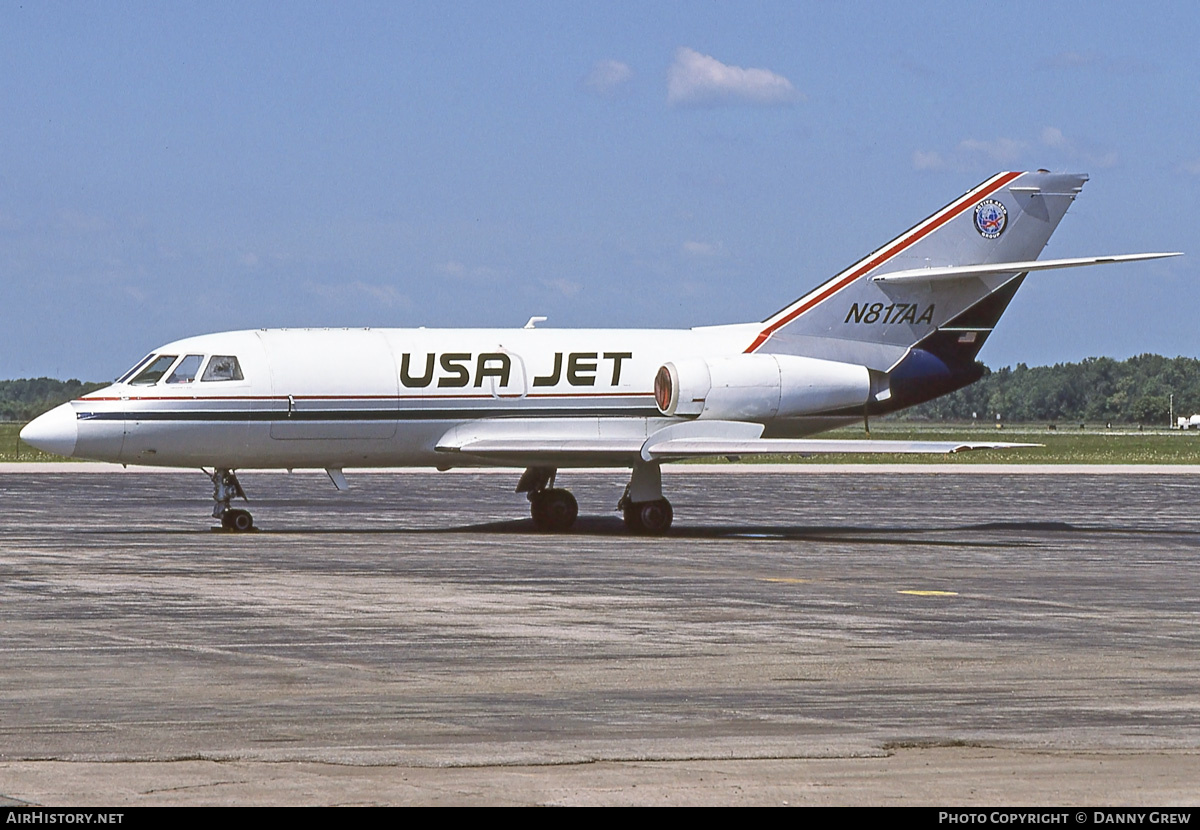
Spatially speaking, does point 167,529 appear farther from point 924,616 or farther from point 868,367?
point 924,616

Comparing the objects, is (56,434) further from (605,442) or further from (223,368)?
(605,442)

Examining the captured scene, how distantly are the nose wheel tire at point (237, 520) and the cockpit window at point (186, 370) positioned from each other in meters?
2.54

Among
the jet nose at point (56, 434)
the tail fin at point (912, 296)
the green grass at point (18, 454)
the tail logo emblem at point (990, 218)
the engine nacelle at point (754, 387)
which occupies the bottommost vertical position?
the green grass at point (18, 454)

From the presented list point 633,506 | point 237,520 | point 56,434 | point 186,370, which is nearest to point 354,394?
point 186,370

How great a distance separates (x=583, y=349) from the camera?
109 ft

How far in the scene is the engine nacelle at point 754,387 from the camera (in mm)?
32969

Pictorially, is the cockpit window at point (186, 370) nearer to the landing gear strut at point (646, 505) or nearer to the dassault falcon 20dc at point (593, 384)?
the dassault falcon 20dc at point (593, 384)

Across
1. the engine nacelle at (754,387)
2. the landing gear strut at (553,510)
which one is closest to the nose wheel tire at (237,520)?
the landing gear strut at (553,510)

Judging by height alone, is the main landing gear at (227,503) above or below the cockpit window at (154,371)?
below

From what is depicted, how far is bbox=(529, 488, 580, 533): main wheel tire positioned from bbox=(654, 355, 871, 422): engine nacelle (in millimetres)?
2588

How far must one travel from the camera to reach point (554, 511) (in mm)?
33969

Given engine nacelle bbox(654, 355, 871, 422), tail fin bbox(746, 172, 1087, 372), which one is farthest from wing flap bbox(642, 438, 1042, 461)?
tail fin bbox(746, 172, 1087, 372)

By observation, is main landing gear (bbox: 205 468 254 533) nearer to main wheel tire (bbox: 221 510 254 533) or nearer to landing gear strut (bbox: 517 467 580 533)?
main wheel tire (bbox: 221 510 254 533)

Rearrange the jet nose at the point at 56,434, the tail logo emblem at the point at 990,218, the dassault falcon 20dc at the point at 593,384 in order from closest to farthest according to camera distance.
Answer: the jet nose at the point at 56,434
the dassault falcon 20dc at the point at 593,384
the tail logo emblem at the point at 990,218
